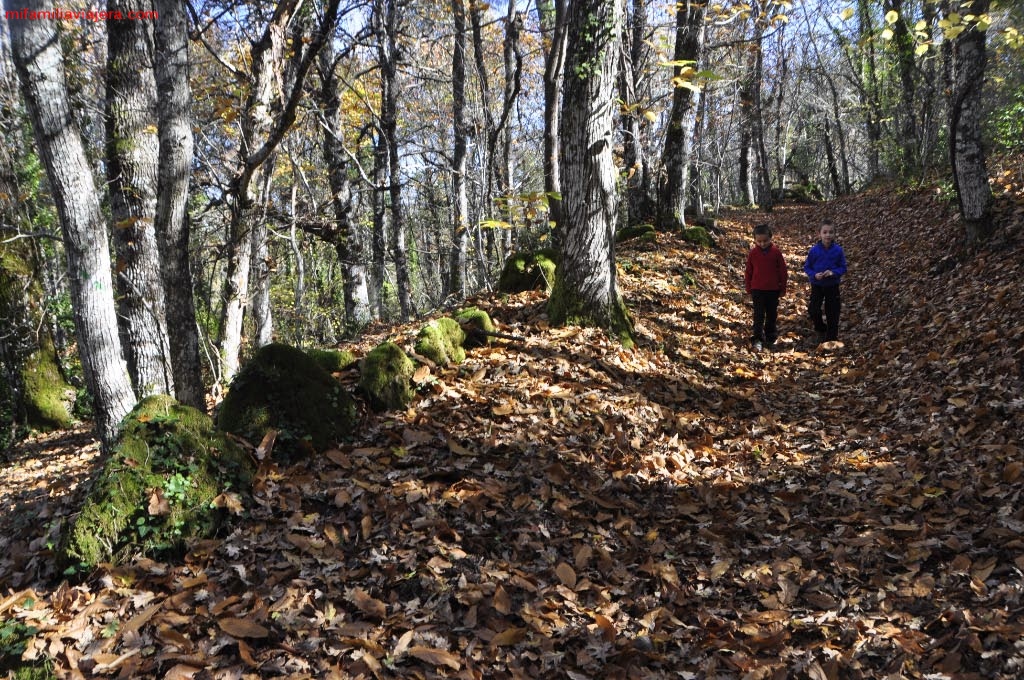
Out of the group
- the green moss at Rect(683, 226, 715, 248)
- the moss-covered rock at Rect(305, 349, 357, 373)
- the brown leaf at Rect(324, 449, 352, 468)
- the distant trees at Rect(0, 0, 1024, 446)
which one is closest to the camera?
the brown leaf at Rect(324, 449, 352, 468)

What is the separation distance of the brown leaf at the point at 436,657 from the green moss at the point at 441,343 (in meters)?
3.45

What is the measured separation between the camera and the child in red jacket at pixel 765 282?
8781 mm

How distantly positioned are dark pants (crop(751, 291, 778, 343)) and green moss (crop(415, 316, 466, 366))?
4.61 meters

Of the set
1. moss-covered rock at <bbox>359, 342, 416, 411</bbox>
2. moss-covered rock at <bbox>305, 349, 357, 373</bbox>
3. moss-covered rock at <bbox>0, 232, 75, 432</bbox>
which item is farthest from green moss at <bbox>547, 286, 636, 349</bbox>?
A: moss-covered rock at <bbox>0, 232, 75, 432</bbox>

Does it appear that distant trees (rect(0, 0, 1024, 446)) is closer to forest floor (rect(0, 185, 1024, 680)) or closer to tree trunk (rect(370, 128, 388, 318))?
tree trunk (rect(370, 128, 388, 318))

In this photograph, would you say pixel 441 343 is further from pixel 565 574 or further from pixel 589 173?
pixel 565 574

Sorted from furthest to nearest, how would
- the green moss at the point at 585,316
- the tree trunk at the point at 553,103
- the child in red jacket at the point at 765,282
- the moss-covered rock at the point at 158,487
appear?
the child in red jacket at the point at 765,282 → the tree trunk at the point at 553,103 → the green moss at the point at 585,316 → the moss-covered rock at the point at 158,487

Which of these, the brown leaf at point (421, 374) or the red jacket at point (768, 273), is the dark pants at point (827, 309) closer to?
the red jacket at point (768, 273)

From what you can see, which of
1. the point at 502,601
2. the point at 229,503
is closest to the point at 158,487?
the point at 229,503

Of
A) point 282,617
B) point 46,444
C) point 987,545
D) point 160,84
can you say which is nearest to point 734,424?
point 987,545

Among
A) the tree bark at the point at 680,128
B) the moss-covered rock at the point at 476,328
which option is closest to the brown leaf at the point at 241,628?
the moss-covered rock at the point at 476,328

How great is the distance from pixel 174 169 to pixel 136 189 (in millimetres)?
2050

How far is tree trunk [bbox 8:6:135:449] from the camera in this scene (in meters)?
5.19

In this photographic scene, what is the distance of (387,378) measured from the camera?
586cm
